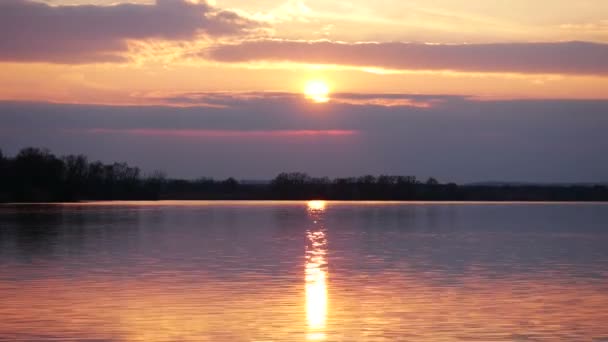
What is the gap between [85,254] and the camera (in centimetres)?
3231

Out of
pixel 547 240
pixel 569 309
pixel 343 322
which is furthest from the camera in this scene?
pixel 547 240

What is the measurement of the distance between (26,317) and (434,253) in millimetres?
19626

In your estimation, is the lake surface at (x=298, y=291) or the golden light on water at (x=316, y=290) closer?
the lake surface at (x=298, y=291)

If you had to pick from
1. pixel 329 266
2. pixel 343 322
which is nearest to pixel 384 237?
pixel 329 266

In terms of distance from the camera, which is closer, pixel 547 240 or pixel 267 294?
pixel 267 294

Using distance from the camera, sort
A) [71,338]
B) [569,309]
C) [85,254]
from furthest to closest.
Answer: [85,254] → [569,309] → [71,338]

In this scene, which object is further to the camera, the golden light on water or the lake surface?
the golden light on water

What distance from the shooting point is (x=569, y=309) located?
18688 millimetres

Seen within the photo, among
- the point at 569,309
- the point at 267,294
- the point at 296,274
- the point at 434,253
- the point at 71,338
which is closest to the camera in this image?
the point at 71,338

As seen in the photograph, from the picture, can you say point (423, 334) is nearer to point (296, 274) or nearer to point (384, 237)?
point (296, 274)

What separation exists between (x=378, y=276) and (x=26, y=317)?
10522 mm

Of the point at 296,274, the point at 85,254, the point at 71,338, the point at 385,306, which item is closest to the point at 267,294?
the point at 385,306

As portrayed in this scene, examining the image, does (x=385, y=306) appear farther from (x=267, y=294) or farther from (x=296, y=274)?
(x=296, y=274)

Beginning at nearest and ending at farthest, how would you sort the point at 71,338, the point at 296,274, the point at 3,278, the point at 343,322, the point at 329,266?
the point at 71,338 → the point at 343,322 → the point at 3,278 → the point at 296,274 → the point at 329,266
